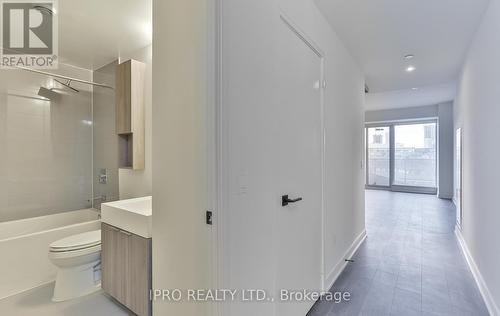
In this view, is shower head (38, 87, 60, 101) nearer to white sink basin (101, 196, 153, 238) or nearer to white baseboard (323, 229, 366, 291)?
white sink basin (101, 196, 153, 238)

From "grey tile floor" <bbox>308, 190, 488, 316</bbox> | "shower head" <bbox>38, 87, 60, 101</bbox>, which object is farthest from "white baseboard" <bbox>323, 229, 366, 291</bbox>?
"shower head" <bbox>38, 87, 60, 101</bbox>

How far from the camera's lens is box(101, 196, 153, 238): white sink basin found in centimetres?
163

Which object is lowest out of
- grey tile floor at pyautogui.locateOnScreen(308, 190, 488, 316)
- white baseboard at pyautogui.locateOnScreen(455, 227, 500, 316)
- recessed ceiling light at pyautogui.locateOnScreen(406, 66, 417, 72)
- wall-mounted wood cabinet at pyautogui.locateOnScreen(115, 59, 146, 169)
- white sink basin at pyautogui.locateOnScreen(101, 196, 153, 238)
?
grey tile floor at pyautogui.locateOnScreen(308, 190, 488, 316)

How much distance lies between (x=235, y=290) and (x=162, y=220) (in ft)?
1.79

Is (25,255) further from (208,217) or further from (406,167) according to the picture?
(406,167)

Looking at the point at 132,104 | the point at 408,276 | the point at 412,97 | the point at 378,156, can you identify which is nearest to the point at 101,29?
the point at 132,104

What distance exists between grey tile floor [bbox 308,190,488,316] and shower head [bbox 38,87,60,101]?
12.6 feet

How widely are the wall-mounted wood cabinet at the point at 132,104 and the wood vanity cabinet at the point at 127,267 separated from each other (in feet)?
2.90

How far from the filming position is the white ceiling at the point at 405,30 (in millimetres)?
2105

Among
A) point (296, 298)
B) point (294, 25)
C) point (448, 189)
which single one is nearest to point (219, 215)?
point (296, 298)

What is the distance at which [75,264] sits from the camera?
7.13 feet

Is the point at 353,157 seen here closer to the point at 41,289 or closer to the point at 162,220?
the point at 162,220

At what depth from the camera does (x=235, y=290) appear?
47.4 inches

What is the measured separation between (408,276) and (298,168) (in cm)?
182
